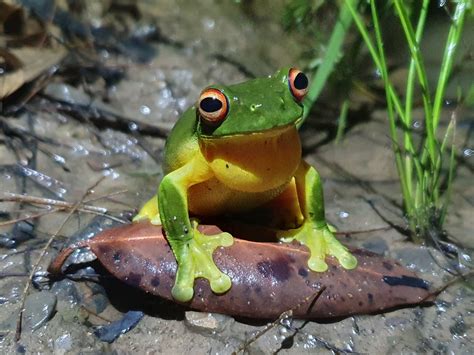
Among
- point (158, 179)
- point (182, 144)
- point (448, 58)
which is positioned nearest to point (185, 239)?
point (182, 144)

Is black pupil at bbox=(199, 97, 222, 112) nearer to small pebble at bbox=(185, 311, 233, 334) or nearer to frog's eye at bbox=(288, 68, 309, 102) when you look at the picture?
frog's eye at bbox=(288, 68, 309, 102)

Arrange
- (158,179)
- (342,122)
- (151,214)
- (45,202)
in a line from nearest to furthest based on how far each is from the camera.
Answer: (151,214) < (45,202) < (158,179) < (342,122)

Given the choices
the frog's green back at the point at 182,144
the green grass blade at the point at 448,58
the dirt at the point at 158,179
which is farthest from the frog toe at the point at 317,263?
the green grass blade at the point at 448,58

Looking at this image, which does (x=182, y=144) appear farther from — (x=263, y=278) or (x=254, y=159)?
(x=263, y=278)

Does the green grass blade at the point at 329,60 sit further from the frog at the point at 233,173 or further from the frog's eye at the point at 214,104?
the frog's eye at the point at 214,104

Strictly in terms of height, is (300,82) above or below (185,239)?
above

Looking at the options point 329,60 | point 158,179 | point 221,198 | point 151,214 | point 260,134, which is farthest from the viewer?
point 158,179

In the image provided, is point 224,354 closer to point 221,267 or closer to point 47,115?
point 221,267
